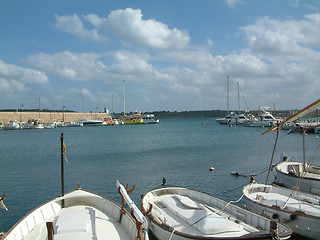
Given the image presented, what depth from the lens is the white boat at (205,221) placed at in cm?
1196

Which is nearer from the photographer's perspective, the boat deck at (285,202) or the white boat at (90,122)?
the boat deck at (285,202)

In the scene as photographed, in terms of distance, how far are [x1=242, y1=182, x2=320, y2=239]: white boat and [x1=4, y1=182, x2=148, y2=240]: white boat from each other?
27.0 feet

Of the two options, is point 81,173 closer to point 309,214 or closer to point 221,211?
point 221,211

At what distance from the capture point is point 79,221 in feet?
37.5

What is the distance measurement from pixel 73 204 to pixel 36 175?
22.1 metres

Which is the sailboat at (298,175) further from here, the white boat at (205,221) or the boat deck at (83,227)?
the boat deck at (83,227)

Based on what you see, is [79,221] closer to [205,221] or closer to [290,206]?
[205,221]

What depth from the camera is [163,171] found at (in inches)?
1373

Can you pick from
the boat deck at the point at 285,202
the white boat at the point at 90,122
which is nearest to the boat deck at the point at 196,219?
the boat deck at the point at 285,202

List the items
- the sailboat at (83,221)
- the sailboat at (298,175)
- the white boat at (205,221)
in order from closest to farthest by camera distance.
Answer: the sailboat at (83,221) → the white boat at (205,221) → the sailboat at (298,175)

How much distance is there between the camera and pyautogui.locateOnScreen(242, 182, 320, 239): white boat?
14520mm

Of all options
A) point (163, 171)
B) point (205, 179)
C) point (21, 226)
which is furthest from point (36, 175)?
point (21, 226)

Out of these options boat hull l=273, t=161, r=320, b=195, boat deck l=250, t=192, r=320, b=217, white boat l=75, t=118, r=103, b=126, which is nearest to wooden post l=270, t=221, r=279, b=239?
boat deck l=250, t=192, r=320, b=217

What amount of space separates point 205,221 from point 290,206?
19.8 feet
